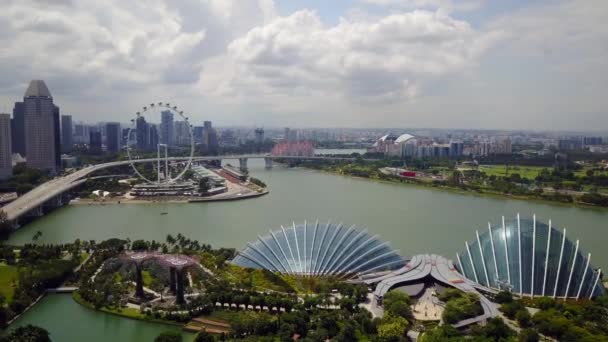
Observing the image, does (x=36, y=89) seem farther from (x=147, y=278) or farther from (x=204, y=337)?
(x=204, y=337)

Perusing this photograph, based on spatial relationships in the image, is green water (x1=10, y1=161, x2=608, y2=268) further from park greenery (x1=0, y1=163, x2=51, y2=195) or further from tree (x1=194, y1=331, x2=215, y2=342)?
tree (x1=194, y1=331, x2=215, y2=342)

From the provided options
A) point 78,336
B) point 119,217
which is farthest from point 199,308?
point 119,217

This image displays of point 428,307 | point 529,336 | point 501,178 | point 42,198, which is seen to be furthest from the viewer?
point 501,178

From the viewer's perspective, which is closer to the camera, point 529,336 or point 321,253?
point 529,336

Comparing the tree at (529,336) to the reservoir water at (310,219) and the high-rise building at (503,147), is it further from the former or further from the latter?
the high-rise building at (503,147)

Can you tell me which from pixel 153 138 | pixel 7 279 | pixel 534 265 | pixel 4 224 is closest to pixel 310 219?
pixel 534 265

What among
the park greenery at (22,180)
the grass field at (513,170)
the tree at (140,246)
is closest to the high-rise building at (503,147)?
the grass field at (513,170)

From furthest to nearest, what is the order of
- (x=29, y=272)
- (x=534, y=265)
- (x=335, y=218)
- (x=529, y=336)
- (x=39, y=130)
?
1. (x=39, y=130)
2. (x=335, y=218)
3. (x=29, y=272)
4. (x=534, y=265)
5. (x=529, y=336)
